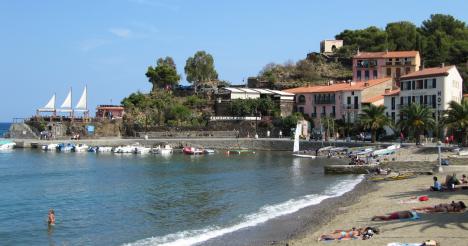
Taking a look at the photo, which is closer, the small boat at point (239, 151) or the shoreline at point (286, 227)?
the shoreline at point (286, 227)

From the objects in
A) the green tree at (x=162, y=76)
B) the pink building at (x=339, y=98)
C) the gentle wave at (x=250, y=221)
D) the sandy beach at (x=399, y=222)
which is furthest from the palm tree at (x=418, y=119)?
the green tree at (x=162, y=76)

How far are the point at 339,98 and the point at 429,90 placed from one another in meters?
20.1

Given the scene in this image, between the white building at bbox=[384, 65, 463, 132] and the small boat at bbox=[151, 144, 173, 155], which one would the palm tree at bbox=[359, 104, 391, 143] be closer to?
the white building at bbox=[384, 65, 463, 132]

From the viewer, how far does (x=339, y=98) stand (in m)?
94.4

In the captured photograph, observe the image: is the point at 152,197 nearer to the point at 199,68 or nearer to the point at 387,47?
the point at 387,47

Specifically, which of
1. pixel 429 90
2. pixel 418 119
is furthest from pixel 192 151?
pixel 429 90

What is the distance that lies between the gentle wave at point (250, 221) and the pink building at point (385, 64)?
60897mm

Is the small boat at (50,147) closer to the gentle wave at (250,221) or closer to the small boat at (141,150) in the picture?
the small boat at (141,150)

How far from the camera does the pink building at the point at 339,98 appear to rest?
298ft

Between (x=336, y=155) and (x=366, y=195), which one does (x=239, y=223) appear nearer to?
(x=366, y=195)

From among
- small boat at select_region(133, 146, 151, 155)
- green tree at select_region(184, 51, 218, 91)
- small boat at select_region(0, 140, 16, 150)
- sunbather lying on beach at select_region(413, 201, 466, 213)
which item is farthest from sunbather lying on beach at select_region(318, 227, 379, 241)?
green tree at select_region(184, 51, 218, 91)

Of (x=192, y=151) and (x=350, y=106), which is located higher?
(x=350, y=106)

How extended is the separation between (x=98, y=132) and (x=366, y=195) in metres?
83.6

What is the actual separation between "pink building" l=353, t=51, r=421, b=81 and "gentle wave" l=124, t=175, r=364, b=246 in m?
60.9
